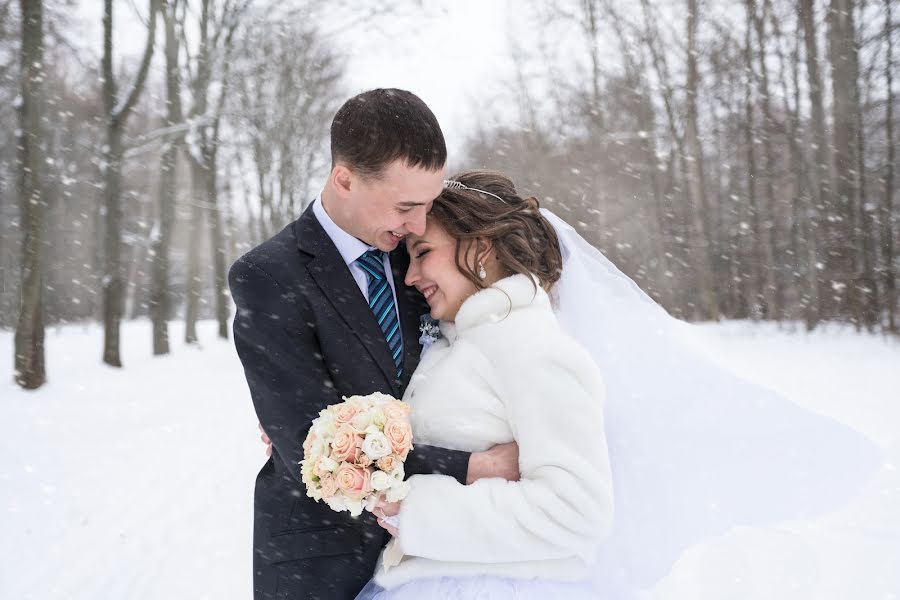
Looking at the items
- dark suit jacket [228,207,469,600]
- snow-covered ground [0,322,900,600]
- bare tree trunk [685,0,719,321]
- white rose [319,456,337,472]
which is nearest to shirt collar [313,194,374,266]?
dark suit jacket [228,207,469,600]

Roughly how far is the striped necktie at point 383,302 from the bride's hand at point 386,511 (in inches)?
23.0

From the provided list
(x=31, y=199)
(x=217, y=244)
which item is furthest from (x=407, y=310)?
(x=217, y=244)

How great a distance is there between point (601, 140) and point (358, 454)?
18.9m

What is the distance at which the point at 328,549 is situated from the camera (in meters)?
2.37

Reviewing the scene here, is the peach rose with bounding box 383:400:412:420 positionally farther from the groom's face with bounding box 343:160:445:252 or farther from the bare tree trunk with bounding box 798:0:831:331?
the bare tree trunk with bounding box 798:0:831:331

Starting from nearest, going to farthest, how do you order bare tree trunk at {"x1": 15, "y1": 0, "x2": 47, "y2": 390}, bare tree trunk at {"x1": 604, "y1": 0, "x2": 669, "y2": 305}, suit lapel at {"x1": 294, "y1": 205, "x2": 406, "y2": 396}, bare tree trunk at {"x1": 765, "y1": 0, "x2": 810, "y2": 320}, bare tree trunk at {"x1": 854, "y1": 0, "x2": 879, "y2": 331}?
suit lapel at {"x1": 294, "y1": 205, "x2": 406, "y2": 396} < bare tree trunk at {"x1": 15, "y1": 0, "x2": 47, "y2": 390} < bare tree trunk at {"x1": 854, "y1": 0, "x2": 879, "y2": 331} < bare tree trunk at {"x1": 765, "y1": 0, "x2": 810, "y2": 320} < bare tree trunk at {"x1": 604, "y1": 0, "x2": 669, "y2": 305}

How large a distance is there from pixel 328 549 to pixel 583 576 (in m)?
0.91

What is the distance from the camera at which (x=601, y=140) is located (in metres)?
19.5

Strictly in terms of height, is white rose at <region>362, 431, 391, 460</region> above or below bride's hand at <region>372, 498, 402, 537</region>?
above

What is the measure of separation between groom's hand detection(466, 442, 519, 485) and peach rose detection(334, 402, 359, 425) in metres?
0.44

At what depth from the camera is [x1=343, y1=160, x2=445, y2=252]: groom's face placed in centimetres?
249

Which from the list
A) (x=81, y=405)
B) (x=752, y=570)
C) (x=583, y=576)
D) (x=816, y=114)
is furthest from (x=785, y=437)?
(x=816, y=114)

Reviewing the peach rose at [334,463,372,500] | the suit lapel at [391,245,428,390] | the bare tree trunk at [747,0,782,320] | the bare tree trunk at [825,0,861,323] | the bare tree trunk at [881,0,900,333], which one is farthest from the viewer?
the bare tree trunk at [747,0,782,320]

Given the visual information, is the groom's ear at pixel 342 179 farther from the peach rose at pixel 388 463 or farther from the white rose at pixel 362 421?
the peach rose at pixel 388 463
